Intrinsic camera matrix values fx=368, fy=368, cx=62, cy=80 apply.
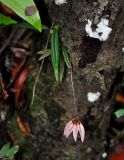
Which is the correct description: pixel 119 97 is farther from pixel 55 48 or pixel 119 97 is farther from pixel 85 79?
pixel 55 48

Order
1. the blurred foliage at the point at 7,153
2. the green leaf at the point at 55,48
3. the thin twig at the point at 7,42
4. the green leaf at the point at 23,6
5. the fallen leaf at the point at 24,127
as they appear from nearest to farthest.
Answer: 1. the green leaf at the point at 23,6
2. the green leaf at the point at 55,48
3. the blurred foliage at the point at 7,153
4. the fallen leaf at the point at 24,127
5. the thin twig at the point at 7,42

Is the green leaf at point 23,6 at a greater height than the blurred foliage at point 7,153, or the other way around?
the green leaf at point 23,6

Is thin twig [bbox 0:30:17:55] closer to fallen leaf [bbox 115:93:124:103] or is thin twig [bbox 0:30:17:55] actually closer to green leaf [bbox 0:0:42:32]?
fallen leaf [bbox 115:93:124:103]

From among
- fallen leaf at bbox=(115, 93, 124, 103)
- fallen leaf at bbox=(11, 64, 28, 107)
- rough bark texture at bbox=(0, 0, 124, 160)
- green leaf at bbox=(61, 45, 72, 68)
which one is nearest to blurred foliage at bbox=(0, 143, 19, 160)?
rough bark texture at bbox=(0, 0, 124, 160)

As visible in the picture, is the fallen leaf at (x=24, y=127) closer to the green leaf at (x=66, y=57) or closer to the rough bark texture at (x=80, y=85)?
the rough bark texture at (x=80, y=85)

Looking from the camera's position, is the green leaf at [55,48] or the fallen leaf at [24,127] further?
the fallen leaf at [24,127]

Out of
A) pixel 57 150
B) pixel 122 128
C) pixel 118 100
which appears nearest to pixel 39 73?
pixel 57 150

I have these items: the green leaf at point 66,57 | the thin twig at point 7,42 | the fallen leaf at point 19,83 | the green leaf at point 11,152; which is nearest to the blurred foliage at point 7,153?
the green leaf at point 11,152

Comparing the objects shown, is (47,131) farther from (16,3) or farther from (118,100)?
(16,3)

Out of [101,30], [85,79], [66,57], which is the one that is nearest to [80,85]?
[85,79]
